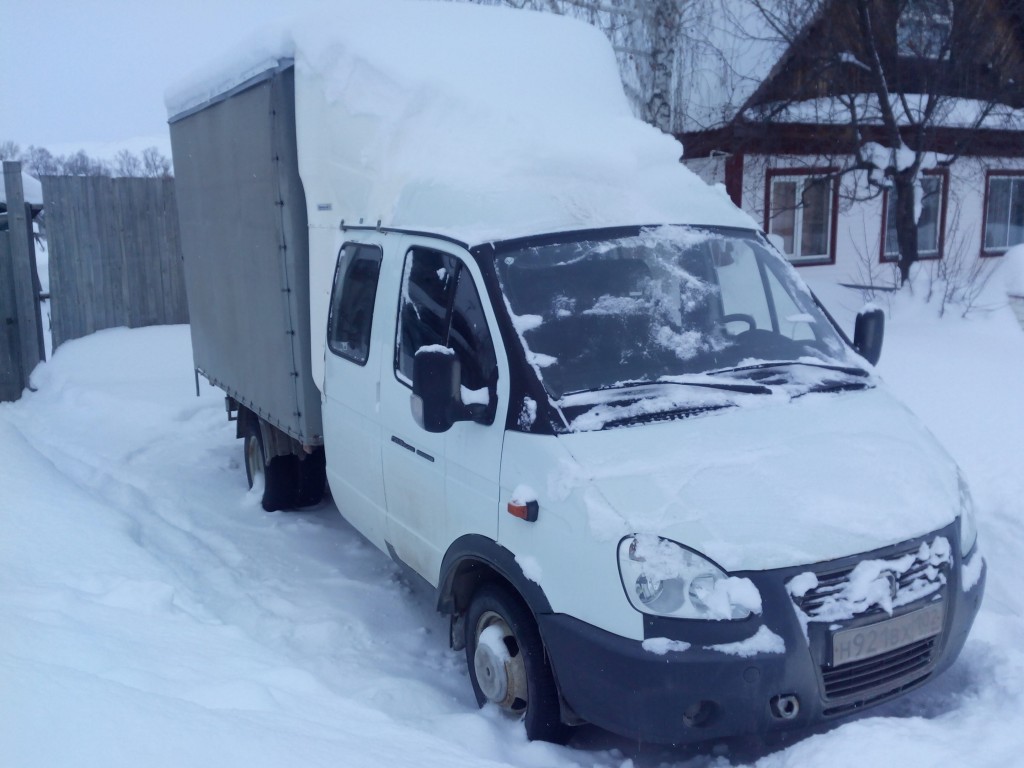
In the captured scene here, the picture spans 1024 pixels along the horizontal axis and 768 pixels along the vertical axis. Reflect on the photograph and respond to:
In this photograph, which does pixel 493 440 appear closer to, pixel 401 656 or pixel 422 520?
pixel 422 520

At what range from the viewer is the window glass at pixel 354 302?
4926mm

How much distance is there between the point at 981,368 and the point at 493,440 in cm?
616

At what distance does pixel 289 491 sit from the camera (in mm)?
7074

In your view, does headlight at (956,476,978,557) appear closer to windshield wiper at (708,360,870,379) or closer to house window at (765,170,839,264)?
windshield wiper at (708,360,870,379)

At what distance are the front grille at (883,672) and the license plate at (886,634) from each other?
0.10 ft

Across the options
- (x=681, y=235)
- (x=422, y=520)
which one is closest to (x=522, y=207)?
(x=681, y=235)

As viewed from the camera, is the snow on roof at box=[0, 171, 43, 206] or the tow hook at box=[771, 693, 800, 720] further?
the snow on roof at box=[0, 171, 43, 206]

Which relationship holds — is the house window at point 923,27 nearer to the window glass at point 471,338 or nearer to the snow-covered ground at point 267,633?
the snow-covered ground at point 267,633

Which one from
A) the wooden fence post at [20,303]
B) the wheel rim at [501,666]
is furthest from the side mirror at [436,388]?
the wooden fence post at [20,303]

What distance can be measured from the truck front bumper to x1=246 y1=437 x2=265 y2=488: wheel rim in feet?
14.1

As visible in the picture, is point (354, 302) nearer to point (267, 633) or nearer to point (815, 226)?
point (267, 633)

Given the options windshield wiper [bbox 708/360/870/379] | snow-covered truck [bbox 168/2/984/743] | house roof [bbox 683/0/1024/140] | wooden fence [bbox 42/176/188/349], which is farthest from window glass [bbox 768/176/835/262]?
windshield wiper [bbox 708/360/870/379]

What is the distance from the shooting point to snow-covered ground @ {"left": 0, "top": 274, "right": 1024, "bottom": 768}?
2.87 metres

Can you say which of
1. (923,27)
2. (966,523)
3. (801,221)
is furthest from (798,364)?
(801,221)
